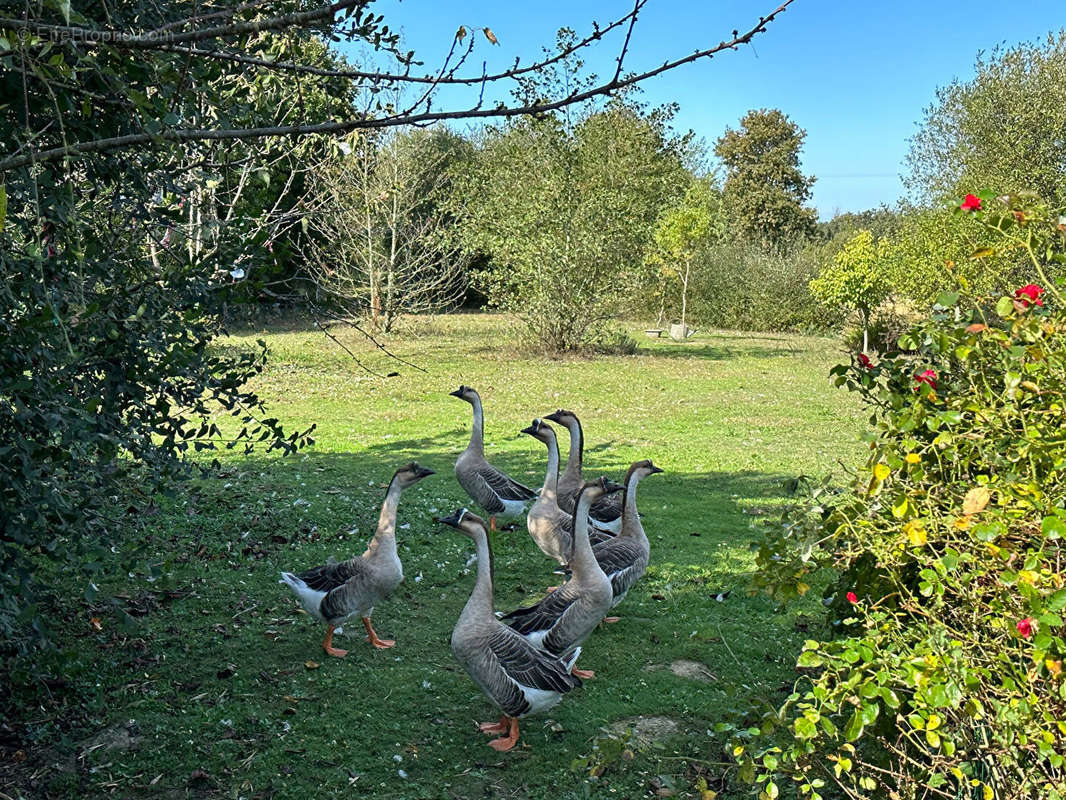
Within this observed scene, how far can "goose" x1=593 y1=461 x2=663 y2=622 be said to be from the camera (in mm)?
7680

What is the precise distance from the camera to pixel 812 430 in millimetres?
18109

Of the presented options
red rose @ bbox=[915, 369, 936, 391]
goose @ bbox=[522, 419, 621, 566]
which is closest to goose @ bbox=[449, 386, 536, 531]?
goose @ bbox=[522, 419, 621, 566]

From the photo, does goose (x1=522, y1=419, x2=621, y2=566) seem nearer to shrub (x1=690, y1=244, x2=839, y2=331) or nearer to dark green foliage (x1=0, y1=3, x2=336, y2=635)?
dark green foliage (x1=0, y1=3, x2=336, y2=635)

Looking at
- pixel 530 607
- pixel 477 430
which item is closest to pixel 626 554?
pixel 530 607

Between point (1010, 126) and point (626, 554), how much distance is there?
100ft

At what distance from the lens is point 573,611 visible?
267 inches

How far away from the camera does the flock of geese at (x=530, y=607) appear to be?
5.95 meters

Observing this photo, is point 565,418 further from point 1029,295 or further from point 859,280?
point 859,280

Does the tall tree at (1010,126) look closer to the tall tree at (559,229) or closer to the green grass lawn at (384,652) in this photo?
the tall tree at (559,229)

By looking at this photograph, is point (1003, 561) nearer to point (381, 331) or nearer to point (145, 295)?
point (145, 295)

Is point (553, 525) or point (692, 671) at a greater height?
point (553, 525)

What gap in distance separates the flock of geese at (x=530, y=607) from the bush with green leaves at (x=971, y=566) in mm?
2217

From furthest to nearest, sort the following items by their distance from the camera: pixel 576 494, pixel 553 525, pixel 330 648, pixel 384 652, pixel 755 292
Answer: pixel 755 292, pixel 576 494, pixel 553 525, pixel 384 652, pixel 330 648

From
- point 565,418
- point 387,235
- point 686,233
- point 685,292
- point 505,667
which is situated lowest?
point 505,667
